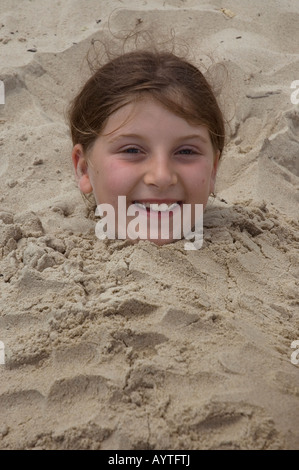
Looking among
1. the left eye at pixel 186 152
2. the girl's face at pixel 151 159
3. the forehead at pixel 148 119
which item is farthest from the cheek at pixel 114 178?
the left eye at pixel 186 152

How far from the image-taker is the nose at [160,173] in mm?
2211

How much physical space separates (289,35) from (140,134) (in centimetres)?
214

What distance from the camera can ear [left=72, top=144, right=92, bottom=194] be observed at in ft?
8.43

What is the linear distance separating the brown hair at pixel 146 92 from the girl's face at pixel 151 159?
1.5 inches

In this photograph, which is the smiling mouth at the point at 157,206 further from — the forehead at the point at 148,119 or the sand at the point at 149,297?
the forehead at the point at 148,119

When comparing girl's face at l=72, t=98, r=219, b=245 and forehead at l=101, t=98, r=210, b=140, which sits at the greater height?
→ forehead at l=101, t=98, r=210, b=140

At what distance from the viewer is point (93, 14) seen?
4047 mm

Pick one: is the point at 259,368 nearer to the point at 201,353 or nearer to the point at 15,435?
the point at 201,353

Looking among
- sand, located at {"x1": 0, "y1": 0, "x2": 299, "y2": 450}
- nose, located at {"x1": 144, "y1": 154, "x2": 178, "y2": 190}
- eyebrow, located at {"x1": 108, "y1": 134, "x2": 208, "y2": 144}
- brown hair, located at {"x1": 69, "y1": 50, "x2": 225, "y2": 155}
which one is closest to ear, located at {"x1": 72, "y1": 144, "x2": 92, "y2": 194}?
brown hair, located at {"x1": 69, "y1": 50, "x2": 225, "y2": 155}

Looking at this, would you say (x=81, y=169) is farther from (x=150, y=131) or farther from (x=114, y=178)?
(x=150, y=131)

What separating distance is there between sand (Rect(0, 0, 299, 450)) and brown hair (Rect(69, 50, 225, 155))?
414mm

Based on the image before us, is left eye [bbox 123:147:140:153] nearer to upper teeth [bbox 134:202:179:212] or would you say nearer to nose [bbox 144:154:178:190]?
nose [bbox 144:154:178:190]

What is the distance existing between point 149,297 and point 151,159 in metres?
0.60
